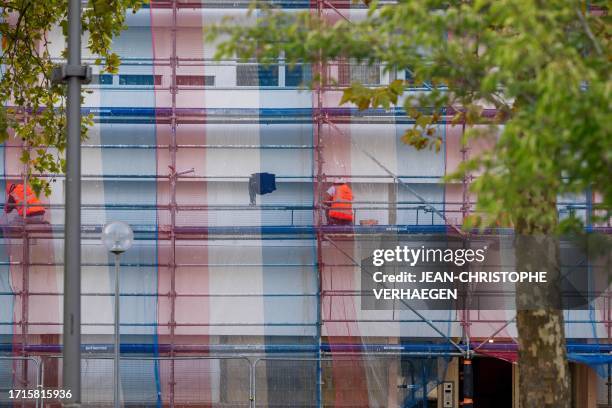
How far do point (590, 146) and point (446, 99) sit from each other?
1816 mm

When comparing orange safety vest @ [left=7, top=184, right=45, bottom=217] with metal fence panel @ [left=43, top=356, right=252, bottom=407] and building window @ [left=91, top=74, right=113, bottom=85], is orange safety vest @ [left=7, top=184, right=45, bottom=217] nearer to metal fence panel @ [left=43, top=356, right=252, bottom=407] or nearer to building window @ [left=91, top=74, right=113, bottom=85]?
building window @ [left=91, top=74, right=113, bottom=85]

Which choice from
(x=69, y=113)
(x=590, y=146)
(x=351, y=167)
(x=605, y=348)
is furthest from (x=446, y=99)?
(x=605, y=348)

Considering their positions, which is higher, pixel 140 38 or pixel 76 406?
pixel 140 38

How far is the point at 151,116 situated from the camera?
16.0 meters

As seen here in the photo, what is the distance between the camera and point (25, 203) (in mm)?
15695

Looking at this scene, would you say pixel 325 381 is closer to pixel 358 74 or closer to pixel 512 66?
pixel 358 74

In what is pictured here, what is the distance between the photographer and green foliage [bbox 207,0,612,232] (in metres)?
6.48

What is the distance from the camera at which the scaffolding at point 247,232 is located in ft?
51.2

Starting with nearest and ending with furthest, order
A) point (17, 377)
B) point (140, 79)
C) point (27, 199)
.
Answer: point (17, 377)
point (27, 199)
point (140, 79)

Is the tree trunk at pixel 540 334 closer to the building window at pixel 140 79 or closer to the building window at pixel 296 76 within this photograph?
the building window at pixel 296 76

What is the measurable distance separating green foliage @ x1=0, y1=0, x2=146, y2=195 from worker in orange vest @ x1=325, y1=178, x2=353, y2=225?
2.97 m

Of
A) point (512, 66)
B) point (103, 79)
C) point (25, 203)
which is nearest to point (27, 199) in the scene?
point (25, 203)

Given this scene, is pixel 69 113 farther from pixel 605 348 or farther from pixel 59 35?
pixel 605 348

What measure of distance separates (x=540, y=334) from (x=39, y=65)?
705cm
